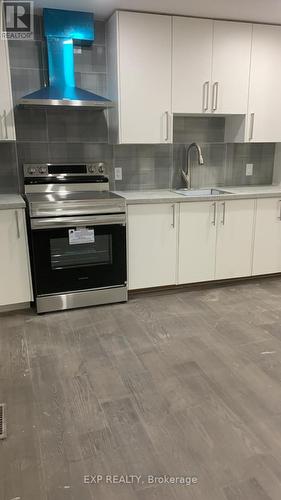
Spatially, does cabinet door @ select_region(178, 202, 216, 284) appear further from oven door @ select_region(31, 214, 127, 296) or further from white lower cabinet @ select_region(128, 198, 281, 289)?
oven door @ select_region(31, 214, 127, 296)

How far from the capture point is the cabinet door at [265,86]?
11.1 feet

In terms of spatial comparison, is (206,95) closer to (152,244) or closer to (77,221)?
(152,244)

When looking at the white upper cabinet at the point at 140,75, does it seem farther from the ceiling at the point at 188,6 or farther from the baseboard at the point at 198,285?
the baseboard at the point at 198,285

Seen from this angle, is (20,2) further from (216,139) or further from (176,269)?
(176,269)

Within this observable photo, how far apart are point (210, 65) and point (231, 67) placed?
0.69 feet

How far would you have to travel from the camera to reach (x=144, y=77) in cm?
314

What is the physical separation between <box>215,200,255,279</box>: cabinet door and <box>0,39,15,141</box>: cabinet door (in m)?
1.85

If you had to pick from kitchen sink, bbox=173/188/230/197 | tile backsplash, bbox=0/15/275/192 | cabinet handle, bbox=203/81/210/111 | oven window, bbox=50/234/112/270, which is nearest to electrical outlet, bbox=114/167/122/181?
tile backsplash, bbox=0/15/275/192

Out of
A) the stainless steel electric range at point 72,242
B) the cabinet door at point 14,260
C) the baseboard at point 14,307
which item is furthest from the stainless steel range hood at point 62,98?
the baseboard at point 14,307

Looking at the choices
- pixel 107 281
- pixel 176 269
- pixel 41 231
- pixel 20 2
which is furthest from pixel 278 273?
pixel 20 2

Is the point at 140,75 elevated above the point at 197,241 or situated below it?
above

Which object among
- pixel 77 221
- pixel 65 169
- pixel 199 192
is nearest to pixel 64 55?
pixel 65 169

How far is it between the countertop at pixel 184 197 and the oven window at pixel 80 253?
0.40m

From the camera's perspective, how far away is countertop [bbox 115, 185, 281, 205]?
3.13 m
